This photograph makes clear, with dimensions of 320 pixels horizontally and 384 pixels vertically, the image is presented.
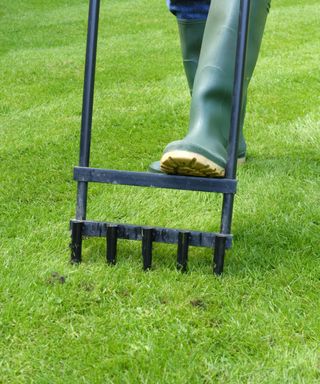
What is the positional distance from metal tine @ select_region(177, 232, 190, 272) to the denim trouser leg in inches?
53.8

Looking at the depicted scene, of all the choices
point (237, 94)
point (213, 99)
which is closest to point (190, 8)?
point (213, 99)

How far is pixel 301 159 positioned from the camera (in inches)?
147

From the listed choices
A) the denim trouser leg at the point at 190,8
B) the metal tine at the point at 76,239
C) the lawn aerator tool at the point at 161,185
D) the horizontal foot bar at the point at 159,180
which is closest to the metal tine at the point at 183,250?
the lawn aerator tool at the point at 161,185

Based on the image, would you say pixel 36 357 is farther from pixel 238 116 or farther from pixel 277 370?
pixel 238 116

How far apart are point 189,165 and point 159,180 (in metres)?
0.12


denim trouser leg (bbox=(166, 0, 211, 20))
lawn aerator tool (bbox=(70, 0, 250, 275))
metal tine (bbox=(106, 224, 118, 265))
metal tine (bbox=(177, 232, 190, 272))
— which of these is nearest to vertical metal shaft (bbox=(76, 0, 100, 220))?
lawn aerator tool (bbox=(70, 0, 250, 275))

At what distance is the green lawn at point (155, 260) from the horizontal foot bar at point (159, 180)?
274mm

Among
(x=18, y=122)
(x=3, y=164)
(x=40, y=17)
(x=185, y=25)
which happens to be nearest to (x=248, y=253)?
(x=185, y=25)

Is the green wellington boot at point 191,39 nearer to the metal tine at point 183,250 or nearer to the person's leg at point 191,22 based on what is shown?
the person's leg at point 191,22

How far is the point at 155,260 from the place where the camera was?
95.2 inches

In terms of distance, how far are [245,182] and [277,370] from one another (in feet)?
5.43

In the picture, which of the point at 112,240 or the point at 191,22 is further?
the point at 191,22

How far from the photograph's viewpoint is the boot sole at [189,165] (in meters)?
2.18

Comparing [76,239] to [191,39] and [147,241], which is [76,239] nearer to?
[147,241]
